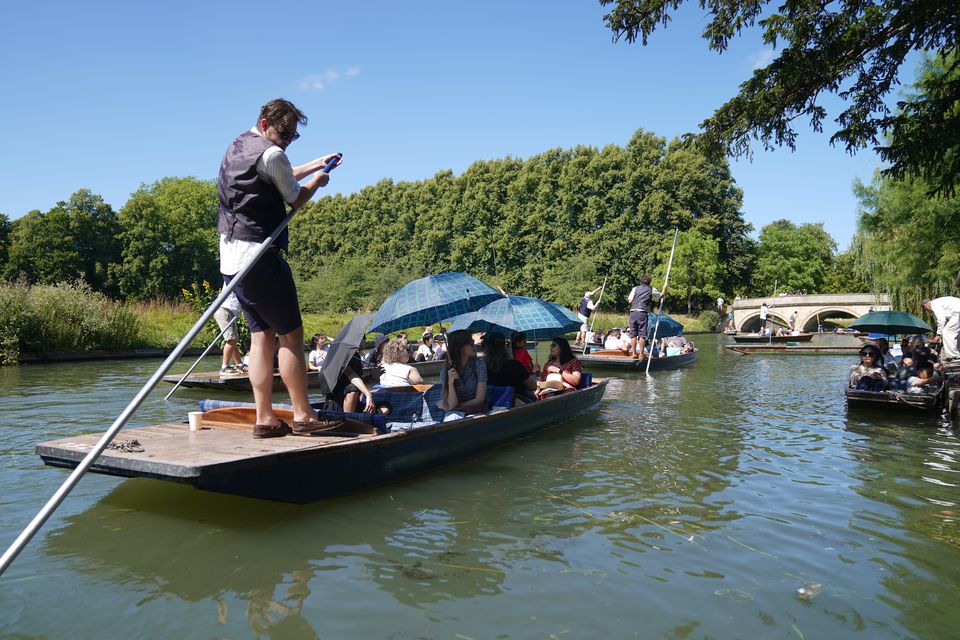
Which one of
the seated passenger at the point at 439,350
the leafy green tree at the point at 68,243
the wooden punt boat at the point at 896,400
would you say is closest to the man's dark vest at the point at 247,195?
the wooden punt boat at the point at 896,400

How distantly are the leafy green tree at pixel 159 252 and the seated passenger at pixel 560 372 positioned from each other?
34.9m

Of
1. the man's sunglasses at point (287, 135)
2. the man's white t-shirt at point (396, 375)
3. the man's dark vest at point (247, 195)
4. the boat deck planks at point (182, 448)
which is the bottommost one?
the boat deck planks at point (182, 448)

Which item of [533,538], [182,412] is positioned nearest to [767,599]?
[533,538]

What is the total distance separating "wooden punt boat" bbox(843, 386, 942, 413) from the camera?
894cm

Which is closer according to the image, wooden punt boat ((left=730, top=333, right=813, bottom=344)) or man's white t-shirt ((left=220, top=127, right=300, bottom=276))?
man's white t-shirt ((left=220, top=127, right=300, bottom=276))

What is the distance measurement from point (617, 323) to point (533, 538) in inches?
1360

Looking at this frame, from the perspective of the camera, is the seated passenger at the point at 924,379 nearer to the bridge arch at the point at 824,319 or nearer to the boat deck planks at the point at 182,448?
the boat deck planks at the point at 182,448

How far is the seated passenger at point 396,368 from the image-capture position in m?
8.00

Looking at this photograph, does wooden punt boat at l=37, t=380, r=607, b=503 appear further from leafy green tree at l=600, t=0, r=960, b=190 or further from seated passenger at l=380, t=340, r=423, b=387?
leafy green tree at l=600, t=0, r=960, b=190

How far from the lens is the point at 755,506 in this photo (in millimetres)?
5109

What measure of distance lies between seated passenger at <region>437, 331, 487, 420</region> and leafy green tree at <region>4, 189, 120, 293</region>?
Answer: 1435 inches

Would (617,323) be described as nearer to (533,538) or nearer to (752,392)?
(752,392)

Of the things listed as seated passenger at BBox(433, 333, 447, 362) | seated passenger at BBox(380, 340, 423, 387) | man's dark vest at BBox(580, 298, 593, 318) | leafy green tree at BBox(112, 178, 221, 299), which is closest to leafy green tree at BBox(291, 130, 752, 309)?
leafy green tree at BBox(112, 178, 221, 299)

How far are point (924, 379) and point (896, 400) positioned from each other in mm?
835
